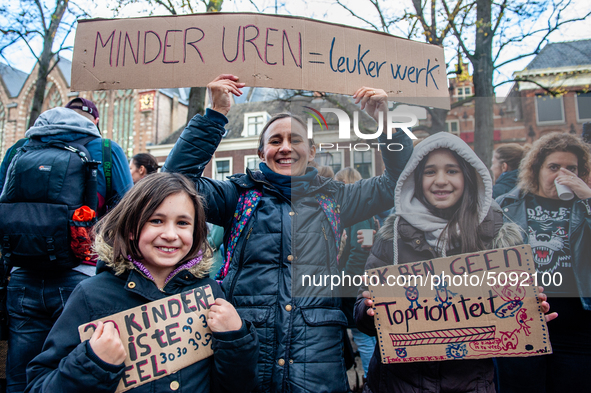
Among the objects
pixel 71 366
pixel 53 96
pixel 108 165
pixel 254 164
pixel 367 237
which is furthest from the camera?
pixel 53 96

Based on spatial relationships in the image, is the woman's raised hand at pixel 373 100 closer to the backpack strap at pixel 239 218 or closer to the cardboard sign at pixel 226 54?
the cardboard sign at pixel 226 54

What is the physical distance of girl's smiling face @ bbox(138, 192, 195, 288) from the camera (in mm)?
1443

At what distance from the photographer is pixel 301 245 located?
1679 mm

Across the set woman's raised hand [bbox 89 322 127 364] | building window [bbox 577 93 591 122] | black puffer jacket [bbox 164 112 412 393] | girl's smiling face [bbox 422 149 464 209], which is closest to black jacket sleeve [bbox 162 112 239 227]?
black puffer jacket [bbox 164 112 412 393]

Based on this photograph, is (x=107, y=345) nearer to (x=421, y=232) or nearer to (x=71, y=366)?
(x=71, y=366)

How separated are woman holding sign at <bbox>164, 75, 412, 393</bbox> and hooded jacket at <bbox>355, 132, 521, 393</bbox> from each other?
0.27ft

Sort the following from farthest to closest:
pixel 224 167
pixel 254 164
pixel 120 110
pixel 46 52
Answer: pixel 120 110 → pixel 224 167 → pixel 46 52 → pixel 254 164

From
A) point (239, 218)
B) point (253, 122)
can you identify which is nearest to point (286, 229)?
point (239, 218)

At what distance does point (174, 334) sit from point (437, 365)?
110 centimetres

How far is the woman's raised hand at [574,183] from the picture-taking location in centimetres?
170

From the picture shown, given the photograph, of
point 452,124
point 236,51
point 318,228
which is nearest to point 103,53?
point 236,51

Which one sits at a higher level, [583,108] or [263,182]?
[583,108]

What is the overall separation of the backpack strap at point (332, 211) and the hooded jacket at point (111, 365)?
578 millimetres

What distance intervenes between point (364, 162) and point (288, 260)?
561mm
